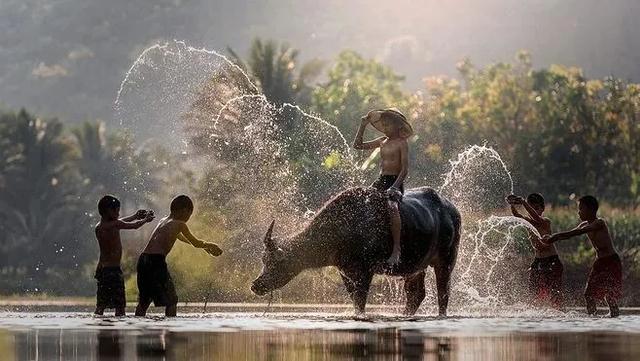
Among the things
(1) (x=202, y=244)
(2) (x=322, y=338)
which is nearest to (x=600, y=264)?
(1) (x=202, y=244)

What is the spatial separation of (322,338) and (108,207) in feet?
14.1

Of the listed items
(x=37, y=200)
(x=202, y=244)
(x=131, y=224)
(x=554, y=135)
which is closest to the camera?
(x=131, y=224)

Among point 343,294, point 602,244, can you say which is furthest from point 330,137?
point 602,244

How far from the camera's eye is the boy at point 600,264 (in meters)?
18.1

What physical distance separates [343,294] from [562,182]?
46.9m

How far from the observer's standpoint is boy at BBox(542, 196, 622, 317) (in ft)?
59.4

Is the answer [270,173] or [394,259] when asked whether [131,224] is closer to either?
[394,259]

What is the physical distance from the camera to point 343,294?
33.4 m

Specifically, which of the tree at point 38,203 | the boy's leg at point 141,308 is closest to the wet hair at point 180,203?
the boy's leg at point 141,308

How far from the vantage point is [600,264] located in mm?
18312

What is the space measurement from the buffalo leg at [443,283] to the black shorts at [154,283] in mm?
3931

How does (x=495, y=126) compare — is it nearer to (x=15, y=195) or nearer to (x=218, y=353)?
(x=15, y=195)

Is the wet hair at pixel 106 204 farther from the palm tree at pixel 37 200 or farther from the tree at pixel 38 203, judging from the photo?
the palm tree at pixel 37 200

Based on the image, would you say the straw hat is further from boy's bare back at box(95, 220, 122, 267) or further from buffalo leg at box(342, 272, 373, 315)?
boy's bare back at box(95, 220, 122, 267)
